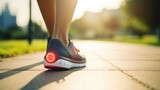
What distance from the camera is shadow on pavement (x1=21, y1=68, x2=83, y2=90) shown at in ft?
6.88

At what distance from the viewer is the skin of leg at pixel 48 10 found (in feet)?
10.6

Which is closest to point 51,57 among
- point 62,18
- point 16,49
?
point 62,18

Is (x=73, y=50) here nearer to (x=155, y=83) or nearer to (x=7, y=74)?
(x=7, y=74)

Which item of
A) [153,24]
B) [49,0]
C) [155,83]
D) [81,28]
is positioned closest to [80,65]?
[49,0]

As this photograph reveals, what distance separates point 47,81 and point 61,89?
31cm

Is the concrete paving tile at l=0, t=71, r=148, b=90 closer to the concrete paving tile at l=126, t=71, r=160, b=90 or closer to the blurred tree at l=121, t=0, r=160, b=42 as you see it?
the concrete paving tile at l=126, t=71, r=160, b=90

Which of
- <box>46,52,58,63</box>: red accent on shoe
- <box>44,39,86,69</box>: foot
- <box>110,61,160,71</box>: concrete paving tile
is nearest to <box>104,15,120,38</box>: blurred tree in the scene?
<box>110,61,160,71</box>: concrete paving tile

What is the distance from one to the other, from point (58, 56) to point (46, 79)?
512 millimetres

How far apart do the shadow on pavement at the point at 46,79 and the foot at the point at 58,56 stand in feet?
0.24

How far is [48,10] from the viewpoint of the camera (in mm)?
3250

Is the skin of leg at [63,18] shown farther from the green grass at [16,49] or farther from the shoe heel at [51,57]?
the green grass at [16,49]

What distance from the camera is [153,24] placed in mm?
30016

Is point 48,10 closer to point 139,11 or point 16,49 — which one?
point 16,49

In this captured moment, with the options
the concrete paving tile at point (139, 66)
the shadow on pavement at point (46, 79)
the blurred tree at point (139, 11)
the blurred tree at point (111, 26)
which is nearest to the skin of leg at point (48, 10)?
the shadow on pavement at point (46, 79)
